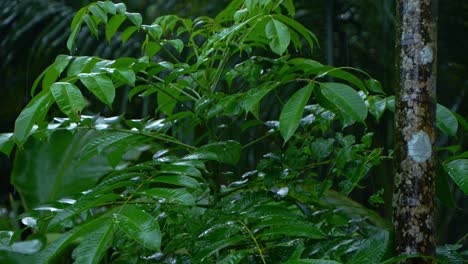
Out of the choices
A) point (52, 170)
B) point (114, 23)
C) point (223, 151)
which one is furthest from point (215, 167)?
point (52, 170)

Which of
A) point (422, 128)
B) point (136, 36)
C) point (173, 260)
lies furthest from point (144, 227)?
point (136, 36)

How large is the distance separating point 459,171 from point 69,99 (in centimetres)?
57

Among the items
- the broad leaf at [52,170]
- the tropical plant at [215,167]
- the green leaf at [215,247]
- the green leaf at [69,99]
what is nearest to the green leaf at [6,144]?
the tropical plant at [215,167]

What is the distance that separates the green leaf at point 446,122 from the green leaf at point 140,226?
472 millimetres

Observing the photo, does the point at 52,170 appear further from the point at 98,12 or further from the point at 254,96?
the point at 254,96

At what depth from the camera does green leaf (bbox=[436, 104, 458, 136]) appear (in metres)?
1.08

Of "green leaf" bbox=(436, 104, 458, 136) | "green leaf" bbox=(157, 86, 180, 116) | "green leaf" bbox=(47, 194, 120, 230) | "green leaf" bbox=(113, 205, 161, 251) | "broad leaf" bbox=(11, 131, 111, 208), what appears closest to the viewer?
"green leaf" bbox=(113, 205, 161, 251)

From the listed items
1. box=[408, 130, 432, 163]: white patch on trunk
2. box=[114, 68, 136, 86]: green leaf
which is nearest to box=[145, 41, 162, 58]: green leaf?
box=[114, 68, 136, 86]: green leaf

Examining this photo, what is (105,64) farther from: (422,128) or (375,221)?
(375,221)

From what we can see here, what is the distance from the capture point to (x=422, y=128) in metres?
0.99

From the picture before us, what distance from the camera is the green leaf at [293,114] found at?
1017 mm

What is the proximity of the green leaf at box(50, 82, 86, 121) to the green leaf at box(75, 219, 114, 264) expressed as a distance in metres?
0.22

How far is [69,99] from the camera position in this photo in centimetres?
105

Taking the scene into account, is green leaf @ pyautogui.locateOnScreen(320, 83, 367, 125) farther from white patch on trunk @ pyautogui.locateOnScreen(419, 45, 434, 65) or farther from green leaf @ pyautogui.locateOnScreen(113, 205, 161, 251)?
green leaf @ pyautogui.locateOnScreen(113, 205, 161, 251)
